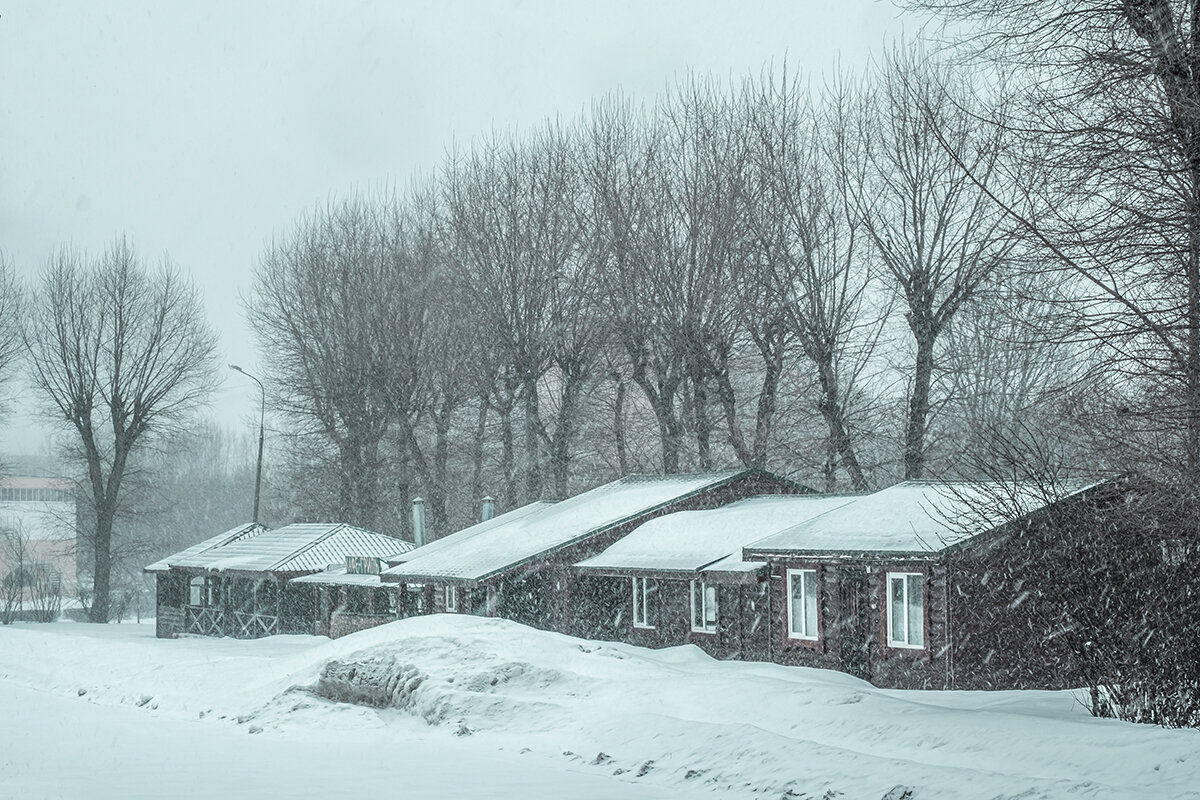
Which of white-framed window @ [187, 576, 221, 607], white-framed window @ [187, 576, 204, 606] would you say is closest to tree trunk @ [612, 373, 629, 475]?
white-framed window @ [187, 576, 221, 607]

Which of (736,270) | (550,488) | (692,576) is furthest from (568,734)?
(550,488)

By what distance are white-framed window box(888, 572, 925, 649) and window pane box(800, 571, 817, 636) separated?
213 cm

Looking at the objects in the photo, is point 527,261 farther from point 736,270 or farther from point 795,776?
point 795,776

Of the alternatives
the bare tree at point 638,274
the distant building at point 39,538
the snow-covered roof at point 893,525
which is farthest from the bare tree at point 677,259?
the distant building at point 39,538

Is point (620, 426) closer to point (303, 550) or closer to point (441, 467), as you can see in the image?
point (441, 467)

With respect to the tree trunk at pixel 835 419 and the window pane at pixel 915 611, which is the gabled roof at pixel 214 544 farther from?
the window pane at pixel 915 611

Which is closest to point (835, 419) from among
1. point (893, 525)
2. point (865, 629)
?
point (893, 525)

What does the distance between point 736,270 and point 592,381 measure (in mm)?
9346

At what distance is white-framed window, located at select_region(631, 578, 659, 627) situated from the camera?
30406 mm

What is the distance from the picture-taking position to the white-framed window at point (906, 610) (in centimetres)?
2284

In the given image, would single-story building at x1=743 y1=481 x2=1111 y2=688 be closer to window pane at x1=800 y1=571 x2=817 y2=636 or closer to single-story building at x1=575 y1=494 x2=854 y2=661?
window pane at x1=800 y1=571 x2=817 y2=636

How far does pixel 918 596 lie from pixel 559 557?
10853 mm

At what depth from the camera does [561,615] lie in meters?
31.2

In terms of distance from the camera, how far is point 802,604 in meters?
25.5
